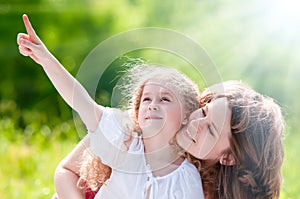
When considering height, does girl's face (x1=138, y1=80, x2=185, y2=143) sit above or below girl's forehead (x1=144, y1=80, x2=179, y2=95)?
below

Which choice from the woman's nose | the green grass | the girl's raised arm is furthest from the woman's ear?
the green grass

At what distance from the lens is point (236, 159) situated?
2.12 m

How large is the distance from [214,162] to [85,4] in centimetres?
534

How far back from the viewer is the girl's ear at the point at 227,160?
83.6 inches

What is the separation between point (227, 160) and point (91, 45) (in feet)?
16.8

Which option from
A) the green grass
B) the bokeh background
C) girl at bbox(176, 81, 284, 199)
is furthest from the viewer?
the bokeh background

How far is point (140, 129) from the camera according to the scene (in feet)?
6.71

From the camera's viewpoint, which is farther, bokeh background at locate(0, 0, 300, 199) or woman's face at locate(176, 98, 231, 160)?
bokeh background at locate(0, 0, 300, 199)

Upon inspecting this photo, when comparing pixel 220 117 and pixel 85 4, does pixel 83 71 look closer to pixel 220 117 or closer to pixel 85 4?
pixel 220 117

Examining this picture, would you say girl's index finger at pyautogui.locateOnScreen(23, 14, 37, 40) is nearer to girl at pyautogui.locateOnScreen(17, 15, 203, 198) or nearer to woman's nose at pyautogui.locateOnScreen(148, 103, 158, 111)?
girl at pyautogui.locateOnScreen(17, 15, 203, 198)

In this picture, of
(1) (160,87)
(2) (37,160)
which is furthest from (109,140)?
(2) (37,160)

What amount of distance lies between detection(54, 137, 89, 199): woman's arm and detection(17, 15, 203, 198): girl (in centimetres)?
17

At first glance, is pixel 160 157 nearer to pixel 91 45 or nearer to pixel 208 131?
pixel 208 131

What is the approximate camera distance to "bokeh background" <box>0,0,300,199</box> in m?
3.87
